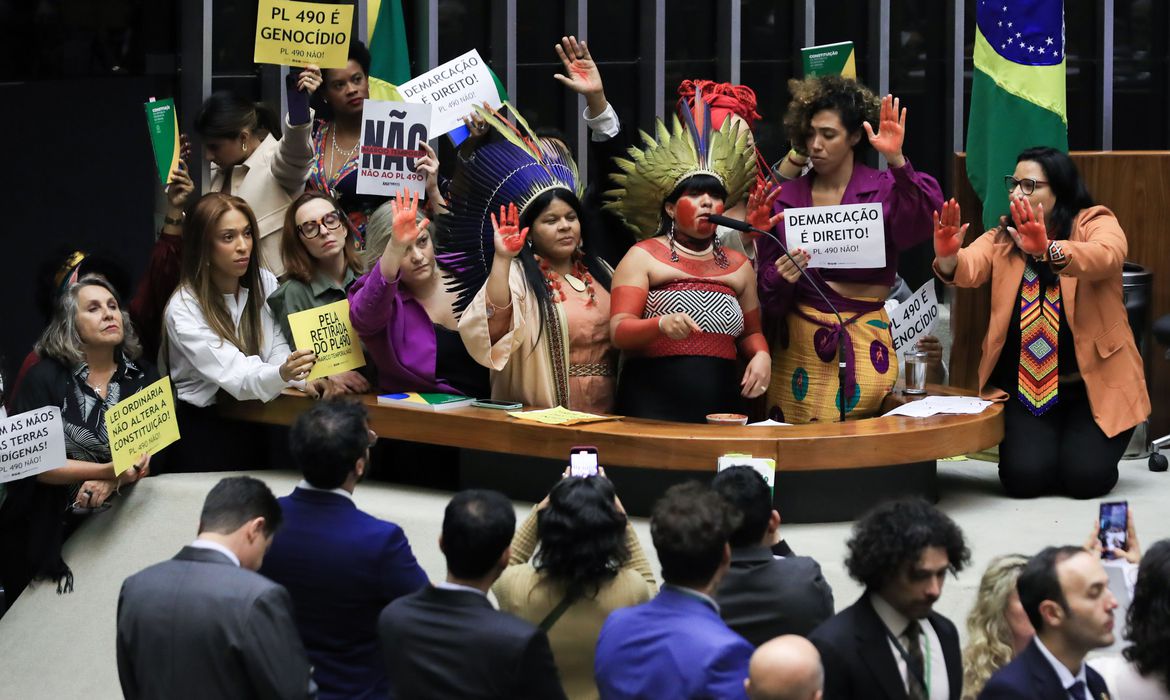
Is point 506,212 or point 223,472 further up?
point 506,212

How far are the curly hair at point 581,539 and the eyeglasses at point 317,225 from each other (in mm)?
2620

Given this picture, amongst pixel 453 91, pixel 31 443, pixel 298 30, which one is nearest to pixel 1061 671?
pixel 31 443

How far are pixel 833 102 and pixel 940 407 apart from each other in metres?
1.18

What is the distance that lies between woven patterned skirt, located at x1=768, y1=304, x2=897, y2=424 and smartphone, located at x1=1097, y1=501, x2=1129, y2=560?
2188 mm

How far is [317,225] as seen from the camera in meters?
6.02

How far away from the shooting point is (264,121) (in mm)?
6996

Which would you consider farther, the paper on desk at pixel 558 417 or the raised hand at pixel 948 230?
the raised hand at pixel 948 230

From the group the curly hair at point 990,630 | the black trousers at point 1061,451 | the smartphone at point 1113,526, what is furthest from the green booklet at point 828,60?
the curly hair at point 990,630

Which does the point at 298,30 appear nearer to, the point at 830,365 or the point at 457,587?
the point at 830,365

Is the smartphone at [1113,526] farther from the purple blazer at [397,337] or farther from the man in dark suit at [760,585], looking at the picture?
the purple blazer at [397,337]

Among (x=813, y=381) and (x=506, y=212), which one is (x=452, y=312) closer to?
(x=506, y=212)

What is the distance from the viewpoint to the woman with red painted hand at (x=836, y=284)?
19.9ft

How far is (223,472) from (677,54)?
5.00 meters

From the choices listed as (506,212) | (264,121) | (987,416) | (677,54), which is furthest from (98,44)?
(987,416)
